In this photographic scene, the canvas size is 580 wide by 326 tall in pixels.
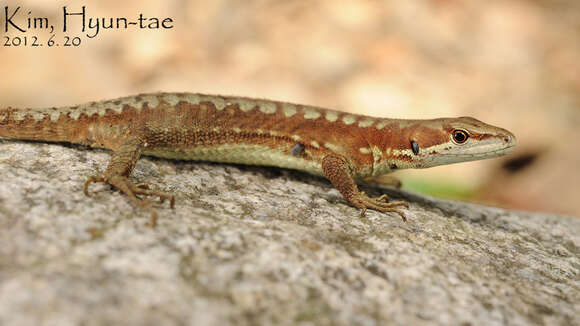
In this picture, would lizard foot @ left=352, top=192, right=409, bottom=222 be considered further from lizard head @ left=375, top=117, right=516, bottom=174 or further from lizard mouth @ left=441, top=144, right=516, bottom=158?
lizard mouth @ left=441, top=144, right=516, bottom=158

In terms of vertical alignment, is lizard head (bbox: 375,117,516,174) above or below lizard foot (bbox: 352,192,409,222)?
above

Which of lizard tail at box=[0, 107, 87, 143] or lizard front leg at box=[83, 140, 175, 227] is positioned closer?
lizard front leg at box=[83, 140, 175, 227]

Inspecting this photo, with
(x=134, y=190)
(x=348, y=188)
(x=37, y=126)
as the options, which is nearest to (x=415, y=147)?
(x=348, y=188)

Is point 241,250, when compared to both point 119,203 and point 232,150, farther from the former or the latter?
point 232,150

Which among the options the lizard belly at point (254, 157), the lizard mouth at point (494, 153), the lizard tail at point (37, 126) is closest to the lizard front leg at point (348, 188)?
the lizard belly at point (254, 157)

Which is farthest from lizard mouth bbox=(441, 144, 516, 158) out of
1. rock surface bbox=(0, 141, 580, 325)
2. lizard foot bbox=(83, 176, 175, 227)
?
lizard foot bbox=(83, 176, 175, 227)

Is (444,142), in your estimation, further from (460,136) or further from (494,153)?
(494,153)

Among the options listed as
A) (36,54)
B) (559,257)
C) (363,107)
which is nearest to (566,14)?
(363,107)
